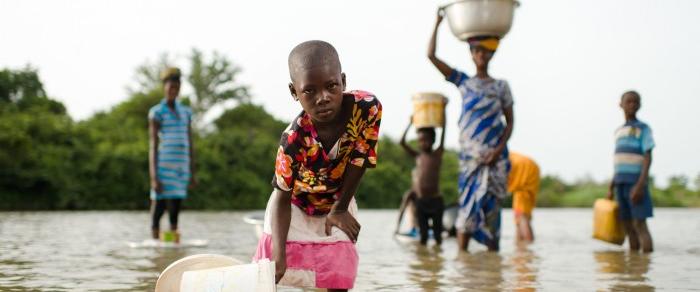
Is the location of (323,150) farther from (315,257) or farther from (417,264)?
(417,264)

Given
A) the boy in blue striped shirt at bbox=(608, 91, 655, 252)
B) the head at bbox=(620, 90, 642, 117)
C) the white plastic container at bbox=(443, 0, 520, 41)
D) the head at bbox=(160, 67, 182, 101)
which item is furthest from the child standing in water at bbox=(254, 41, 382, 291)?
the head at bbox=(620, 90, 642, 117)

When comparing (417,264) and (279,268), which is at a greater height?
(279,268)

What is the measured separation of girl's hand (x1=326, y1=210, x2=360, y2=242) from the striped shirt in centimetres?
472

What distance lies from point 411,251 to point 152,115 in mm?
2853

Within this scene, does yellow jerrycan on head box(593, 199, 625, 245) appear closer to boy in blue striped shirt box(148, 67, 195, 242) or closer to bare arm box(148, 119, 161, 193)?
boy in blue striped shirt box(148, 67, 195, 242)

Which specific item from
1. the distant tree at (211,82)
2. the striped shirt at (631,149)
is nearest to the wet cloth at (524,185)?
the striped shirt at (631,149)

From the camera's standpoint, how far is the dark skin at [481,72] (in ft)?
20.9

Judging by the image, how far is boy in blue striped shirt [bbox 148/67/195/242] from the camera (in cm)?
730

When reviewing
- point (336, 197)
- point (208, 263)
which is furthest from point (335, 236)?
point (208, 263)

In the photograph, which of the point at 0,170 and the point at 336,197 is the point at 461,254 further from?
the point at 0,170

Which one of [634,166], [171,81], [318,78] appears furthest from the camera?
[171,81]

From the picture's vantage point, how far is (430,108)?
794 centimetres

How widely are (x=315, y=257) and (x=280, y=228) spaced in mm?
229

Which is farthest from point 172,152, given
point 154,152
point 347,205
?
point 347,205
